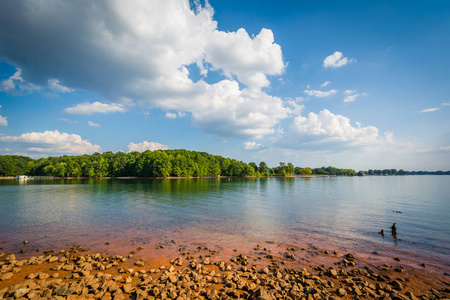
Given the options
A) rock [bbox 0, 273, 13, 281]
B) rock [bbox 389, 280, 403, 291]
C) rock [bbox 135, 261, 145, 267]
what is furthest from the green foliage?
rock [bbox 389, 280, 403, 291]

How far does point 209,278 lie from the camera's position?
11719 mm

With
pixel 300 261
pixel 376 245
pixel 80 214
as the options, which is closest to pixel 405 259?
pixel 376 245

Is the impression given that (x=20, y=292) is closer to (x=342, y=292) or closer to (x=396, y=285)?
(x=342, y=292)

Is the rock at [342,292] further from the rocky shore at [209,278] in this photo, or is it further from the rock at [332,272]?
the rock at [332,272]

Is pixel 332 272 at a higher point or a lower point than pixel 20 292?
lower

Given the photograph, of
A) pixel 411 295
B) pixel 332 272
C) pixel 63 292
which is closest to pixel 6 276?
pixel 63 292

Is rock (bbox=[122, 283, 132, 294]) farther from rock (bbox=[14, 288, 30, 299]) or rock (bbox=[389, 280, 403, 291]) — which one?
rock (bbox=[389, 280, 403, 291])

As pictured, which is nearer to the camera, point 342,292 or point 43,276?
point 342,292

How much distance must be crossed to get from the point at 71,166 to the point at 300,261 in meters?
214

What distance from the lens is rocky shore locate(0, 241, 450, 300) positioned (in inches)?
392

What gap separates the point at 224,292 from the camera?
10320 millimetres

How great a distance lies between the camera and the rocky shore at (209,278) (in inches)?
392

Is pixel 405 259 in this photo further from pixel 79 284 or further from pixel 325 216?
pixel 79 284

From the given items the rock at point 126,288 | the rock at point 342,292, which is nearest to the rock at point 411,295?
the rock at point 342,292
